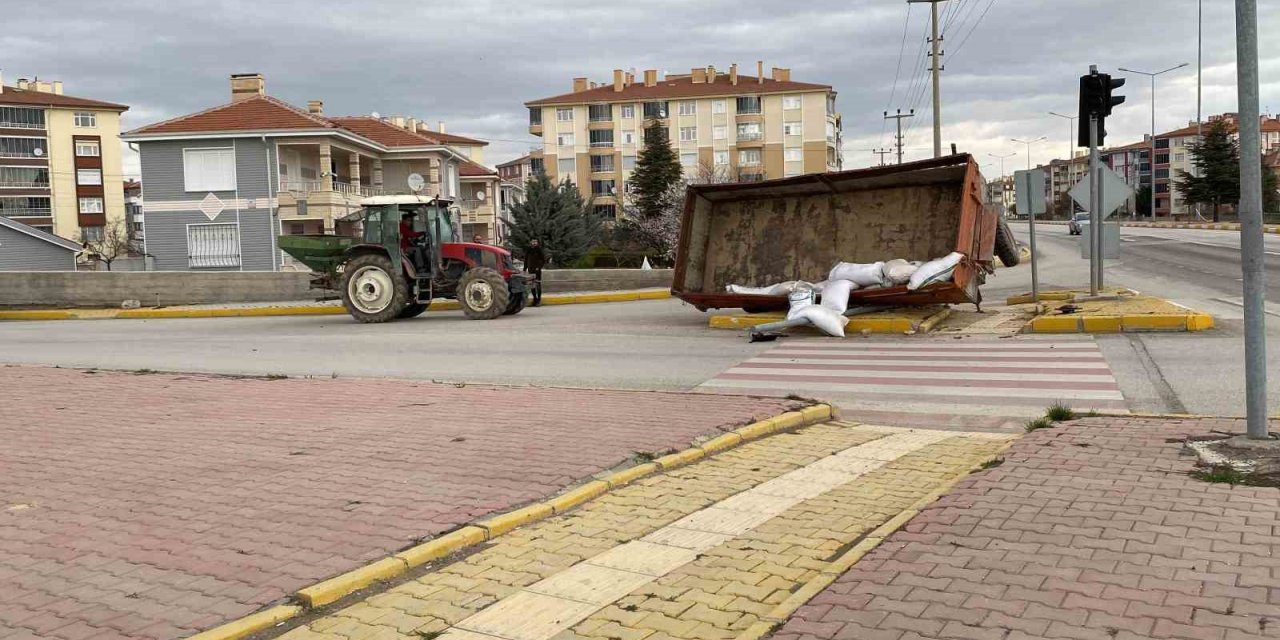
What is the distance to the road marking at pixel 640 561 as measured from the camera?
4289 millimetres

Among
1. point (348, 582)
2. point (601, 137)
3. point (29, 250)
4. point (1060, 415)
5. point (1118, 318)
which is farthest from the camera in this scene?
point (601, 137)

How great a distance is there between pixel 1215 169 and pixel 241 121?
248 ft

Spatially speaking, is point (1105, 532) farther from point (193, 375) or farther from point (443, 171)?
point (443, 171)

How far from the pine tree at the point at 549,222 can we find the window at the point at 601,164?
57.5 meters

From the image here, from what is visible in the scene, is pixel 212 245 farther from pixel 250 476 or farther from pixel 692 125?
pixel 692 125

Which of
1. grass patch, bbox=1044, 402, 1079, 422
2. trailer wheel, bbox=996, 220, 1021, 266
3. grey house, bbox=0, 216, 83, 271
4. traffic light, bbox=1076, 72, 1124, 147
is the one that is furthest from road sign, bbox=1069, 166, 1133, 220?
grey house, bbox=0, 216, 83, 271

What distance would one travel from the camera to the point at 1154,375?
11062 millimetres

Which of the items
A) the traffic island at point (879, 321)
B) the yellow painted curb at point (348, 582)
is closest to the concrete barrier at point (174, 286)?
the traffic island at point (879, 321)

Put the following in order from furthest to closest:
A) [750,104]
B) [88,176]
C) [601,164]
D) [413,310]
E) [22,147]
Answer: [601,164] < [750,104] < [88,176] < [22,147] < [413,310]

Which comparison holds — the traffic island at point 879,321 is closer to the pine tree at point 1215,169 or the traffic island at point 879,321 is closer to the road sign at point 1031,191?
the road sign at point 1031,191

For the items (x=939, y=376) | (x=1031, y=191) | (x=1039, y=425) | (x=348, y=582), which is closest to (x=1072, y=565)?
(x=348, y=582)

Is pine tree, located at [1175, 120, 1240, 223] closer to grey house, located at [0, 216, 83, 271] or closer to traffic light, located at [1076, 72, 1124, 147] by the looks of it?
traffic light, located at [1076, 72, 1124, 147]

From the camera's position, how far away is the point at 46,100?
308 feet

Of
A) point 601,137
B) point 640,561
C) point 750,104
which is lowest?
point 640,561
